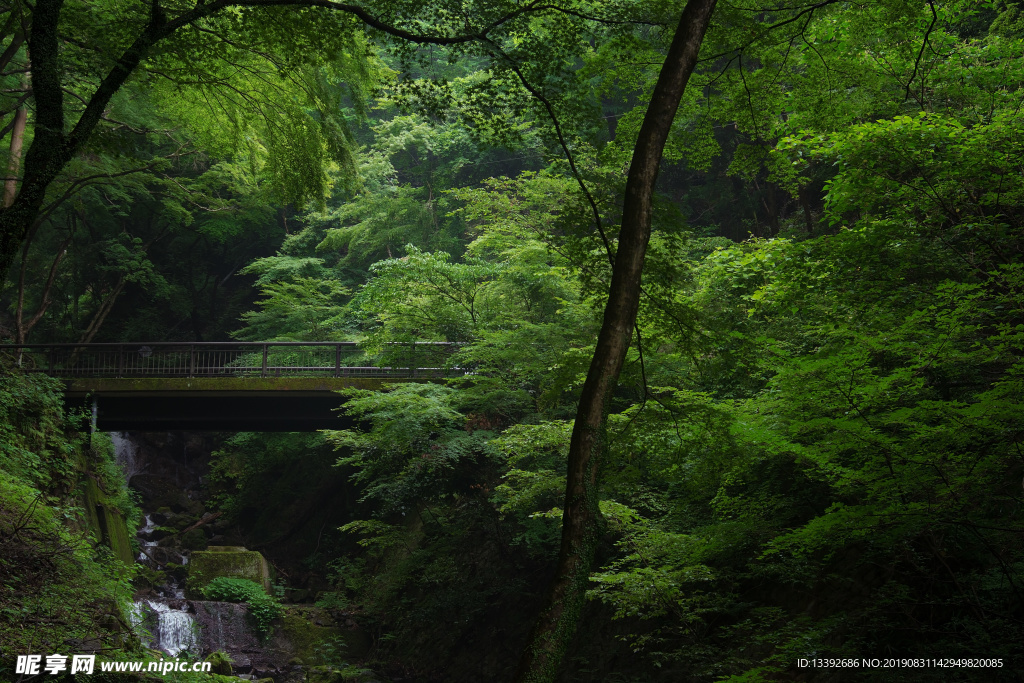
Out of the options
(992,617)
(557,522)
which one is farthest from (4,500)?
(992,617)

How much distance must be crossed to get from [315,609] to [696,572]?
1216 cm

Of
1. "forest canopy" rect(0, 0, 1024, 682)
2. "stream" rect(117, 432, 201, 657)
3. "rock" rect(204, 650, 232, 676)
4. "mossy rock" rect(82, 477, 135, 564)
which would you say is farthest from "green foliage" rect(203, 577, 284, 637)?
"rock" rect(204, 650, 232, 676)

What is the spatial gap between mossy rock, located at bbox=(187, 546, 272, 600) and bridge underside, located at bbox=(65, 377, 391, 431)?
3.12 meters

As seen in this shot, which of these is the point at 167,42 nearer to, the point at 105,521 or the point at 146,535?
the point at 105,521

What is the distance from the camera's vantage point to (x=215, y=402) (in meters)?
16.7

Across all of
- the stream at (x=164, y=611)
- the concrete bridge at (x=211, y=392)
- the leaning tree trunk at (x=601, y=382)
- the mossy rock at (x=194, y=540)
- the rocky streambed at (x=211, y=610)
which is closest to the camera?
the leaning tree trunk at (x=601, y=382)

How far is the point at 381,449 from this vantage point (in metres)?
12.2

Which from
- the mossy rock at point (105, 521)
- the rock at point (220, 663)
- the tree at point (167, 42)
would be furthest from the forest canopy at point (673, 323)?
the rock at point (220, 663)

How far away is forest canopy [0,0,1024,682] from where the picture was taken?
5.56 meters

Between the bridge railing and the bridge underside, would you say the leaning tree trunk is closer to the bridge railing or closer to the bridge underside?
the bridge railing

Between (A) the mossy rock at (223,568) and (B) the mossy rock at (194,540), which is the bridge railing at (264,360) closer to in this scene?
(A) the mossy rock at (223,568)

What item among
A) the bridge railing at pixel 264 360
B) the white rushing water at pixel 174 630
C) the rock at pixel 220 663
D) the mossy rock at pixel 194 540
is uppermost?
the bridge railing at pixel 264 360

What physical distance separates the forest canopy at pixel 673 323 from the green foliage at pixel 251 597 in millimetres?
1637

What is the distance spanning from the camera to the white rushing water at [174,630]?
13.6m
